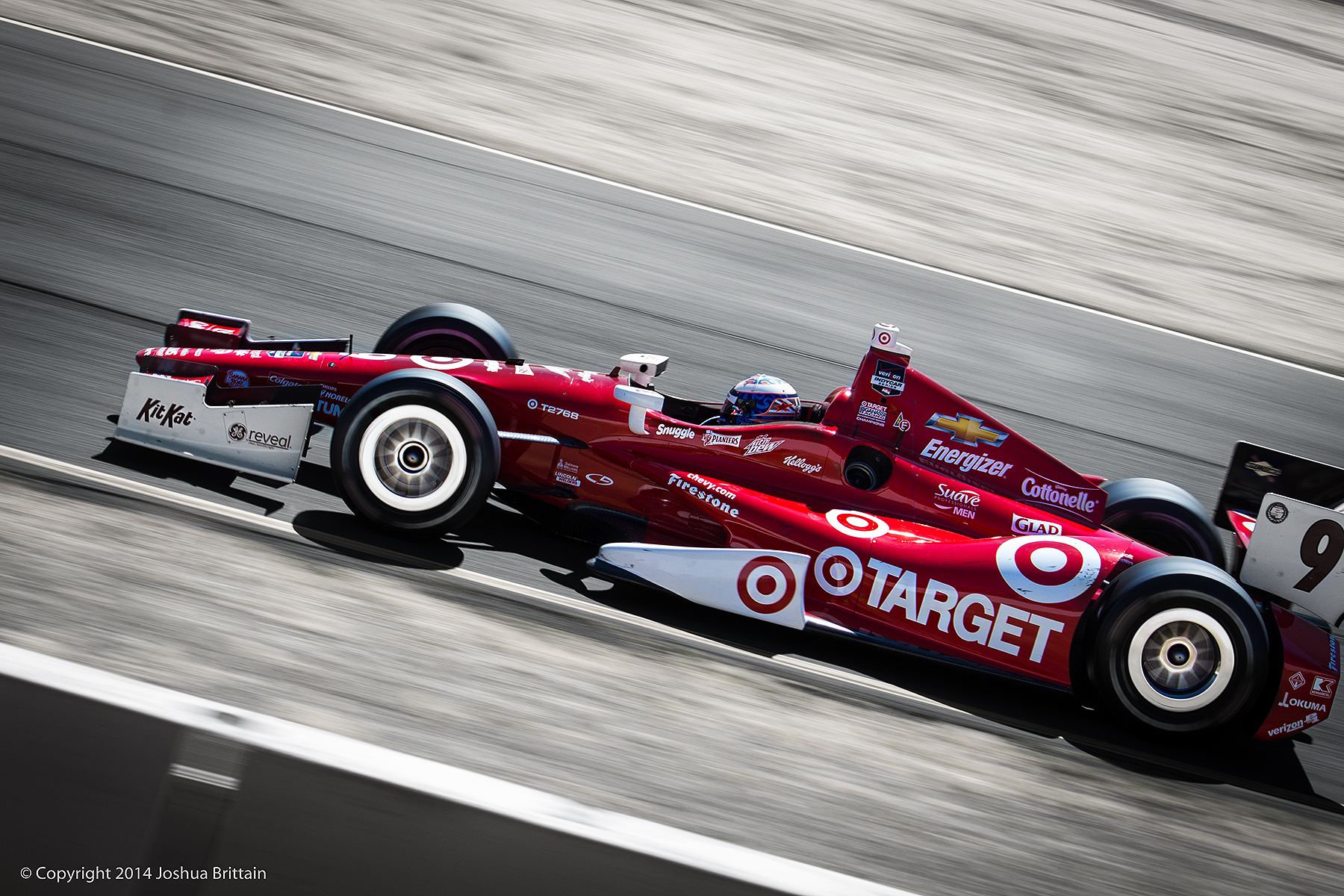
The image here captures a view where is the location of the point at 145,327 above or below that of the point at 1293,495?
below

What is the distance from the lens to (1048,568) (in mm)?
5414

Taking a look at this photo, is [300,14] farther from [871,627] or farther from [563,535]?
[871,627]

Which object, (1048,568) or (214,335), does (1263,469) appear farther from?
(214,335)

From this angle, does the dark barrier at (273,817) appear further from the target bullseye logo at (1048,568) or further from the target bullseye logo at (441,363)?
the target bullseye logo at (441,363)

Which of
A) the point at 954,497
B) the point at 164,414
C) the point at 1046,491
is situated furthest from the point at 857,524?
the point at 164,414

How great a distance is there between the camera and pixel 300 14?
13164mm

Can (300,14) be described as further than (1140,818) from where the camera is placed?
Yes

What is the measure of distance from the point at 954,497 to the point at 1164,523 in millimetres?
1347

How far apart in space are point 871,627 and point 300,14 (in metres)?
10.7

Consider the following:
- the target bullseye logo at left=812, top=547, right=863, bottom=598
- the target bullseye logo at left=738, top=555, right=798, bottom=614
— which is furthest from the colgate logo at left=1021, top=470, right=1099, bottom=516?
the target bullseye logo at left=738, top=555, right=798, bottom=614

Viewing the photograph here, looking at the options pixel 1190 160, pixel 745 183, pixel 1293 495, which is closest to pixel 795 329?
pixel 745 183

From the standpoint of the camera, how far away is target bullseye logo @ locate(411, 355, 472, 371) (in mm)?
5969

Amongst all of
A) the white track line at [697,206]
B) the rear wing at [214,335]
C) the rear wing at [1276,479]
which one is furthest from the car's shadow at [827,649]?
the white track line at [697,206]

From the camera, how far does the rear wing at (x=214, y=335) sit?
6.24 m
